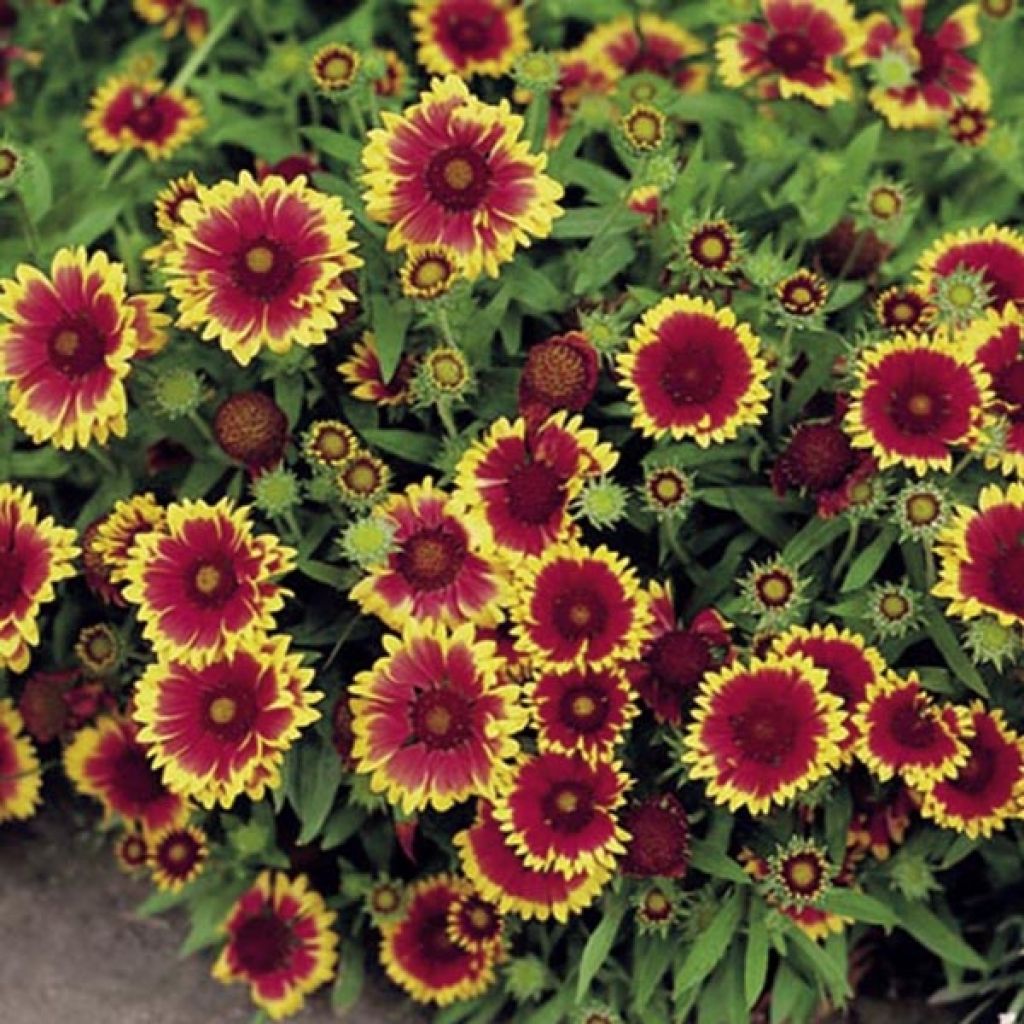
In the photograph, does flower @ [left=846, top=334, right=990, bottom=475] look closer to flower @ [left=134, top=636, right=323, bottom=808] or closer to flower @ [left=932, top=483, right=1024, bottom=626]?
flower @ [left=932, top=483, right=1024, bottom=626]

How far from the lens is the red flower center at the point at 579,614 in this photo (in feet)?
7.50

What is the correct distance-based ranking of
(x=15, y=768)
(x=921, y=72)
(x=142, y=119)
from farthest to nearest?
1. (x=142, y=119)
2. (x=921, y=72)
3. (x=15, y=768)

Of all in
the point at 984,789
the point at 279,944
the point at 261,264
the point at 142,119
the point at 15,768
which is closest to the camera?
the point at 261,264

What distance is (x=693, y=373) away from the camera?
2.30 metres

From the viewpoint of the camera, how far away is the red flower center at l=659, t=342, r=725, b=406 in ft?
7.55

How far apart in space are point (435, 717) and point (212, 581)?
0.34 m

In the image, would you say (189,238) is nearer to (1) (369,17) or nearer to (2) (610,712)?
(2) (610,712)

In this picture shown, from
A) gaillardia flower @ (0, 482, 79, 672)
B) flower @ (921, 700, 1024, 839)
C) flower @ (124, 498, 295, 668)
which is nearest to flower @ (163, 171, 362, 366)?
flower @ (124, 498, 295, 668)

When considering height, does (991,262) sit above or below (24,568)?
above

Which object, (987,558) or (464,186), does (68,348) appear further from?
(987,558)

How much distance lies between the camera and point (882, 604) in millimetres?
2344

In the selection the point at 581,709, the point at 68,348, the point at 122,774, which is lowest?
the point at 122,774

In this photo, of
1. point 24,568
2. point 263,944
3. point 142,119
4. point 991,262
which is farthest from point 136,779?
point 991,262

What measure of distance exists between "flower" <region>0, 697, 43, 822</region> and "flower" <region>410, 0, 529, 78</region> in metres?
1.25
